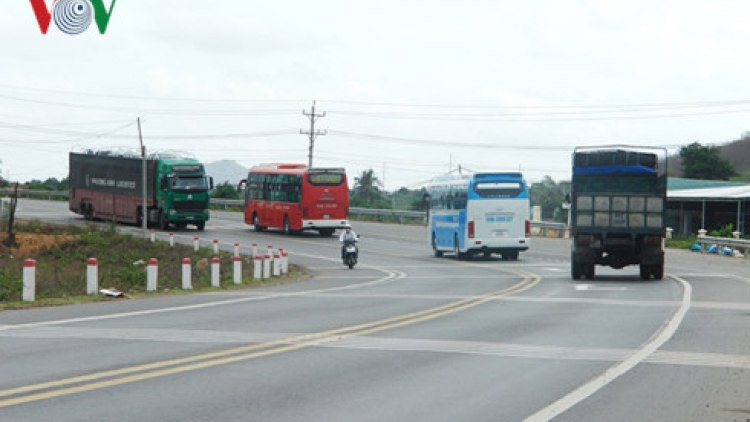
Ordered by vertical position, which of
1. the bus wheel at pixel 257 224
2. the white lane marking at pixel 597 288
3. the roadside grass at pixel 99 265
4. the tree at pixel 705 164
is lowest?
the roadside grass at pixel 99 265

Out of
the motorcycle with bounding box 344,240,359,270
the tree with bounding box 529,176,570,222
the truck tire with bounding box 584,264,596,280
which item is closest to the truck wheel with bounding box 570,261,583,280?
the truck tire with bounding box 584,264,596,280

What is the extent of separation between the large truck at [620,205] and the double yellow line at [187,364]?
12.6 meters

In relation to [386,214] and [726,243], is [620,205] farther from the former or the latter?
[386,214]

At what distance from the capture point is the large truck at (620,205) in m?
31.8

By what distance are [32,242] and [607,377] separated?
137 ft

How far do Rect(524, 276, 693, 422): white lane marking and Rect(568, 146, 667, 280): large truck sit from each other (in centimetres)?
1214

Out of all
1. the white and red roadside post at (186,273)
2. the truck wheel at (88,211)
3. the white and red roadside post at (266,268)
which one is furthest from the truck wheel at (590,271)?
the truck wheel at (88,211)

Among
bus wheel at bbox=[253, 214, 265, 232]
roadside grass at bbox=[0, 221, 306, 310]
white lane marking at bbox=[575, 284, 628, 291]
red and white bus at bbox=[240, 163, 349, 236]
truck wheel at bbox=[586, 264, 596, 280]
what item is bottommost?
roadside grass at bbox=[0, 221, 306, 310]

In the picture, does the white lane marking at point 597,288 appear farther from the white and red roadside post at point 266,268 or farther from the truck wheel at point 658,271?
the white and red roadside post at point 266,268

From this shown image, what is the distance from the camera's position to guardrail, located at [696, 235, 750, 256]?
5112 centimetres

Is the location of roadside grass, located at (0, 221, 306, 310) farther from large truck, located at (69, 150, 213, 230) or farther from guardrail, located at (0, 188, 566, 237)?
guardrail, located at (0, 188, 566, 237)

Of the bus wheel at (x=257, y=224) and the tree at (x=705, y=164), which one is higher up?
the tree at (x=705, y=164)

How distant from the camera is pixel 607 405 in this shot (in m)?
10.5

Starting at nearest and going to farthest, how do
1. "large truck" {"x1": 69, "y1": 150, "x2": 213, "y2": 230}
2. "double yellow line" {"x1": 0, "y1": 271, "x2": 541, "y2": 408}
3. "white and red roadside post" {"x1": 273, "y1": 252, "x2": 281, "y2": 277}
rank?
"double yellow line" {"x1": 0, "y1": 271, "x2": 541, "y2": 408}, "white and red roadside post" {"x1": 273, "y1": 252, "x2": 281, "y2": 277}, "large truck" {"x1": 69, "y1": 150, "x2": 213, "y2": 230}
